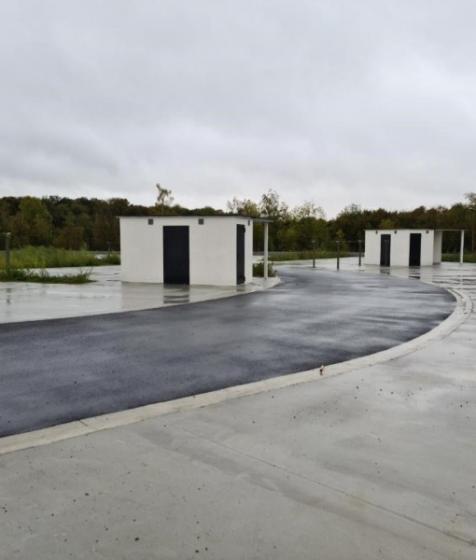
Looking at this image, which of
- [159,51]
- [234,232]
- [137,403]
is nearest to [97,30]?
[159,51]

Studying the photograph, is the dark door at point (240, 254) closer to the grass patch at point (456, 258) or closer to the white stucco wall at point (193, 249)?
the white stucco wall at point (193, 249)

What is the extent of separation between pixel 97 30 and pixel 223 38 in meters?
4.89

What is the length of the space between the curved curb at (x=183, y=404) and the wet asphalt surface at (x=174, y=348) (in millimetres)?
182

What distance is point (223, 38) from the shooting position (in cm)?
2181

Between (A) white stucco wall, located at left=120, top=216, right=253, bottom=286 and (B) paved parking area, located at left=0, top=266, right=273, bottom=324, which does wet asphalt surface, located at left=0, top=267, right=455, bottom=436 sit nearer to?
(B) paved parking area, located at left=0, top=266, right=273, bottom=324

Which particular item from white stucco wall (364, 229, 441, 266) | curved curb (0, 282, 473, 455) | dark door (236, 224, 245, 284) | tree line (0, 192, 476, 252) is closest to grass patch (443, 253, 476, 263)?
tree line (0, 192, 476, 252)

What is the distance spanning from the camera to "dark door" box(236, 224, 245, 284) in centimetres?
1884

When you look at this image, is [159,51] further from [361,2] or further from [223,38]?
[361,2]

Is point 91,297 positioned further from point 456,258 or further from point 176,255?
point 456,258

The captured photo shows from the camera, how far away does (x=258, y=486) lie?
3393 millimetres

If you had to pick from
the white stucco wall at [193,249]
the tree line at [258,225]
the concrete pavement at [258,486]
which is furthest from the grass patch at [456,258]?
the concrete pavement at [258,486]

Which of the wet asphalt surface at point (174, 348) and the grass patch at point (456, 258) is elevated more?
the wet asphalt surface at point (174, 348)

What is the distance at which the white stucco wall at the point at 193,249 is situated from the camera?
60.2 feet

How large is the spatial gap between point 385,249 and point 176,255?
67.9ft
